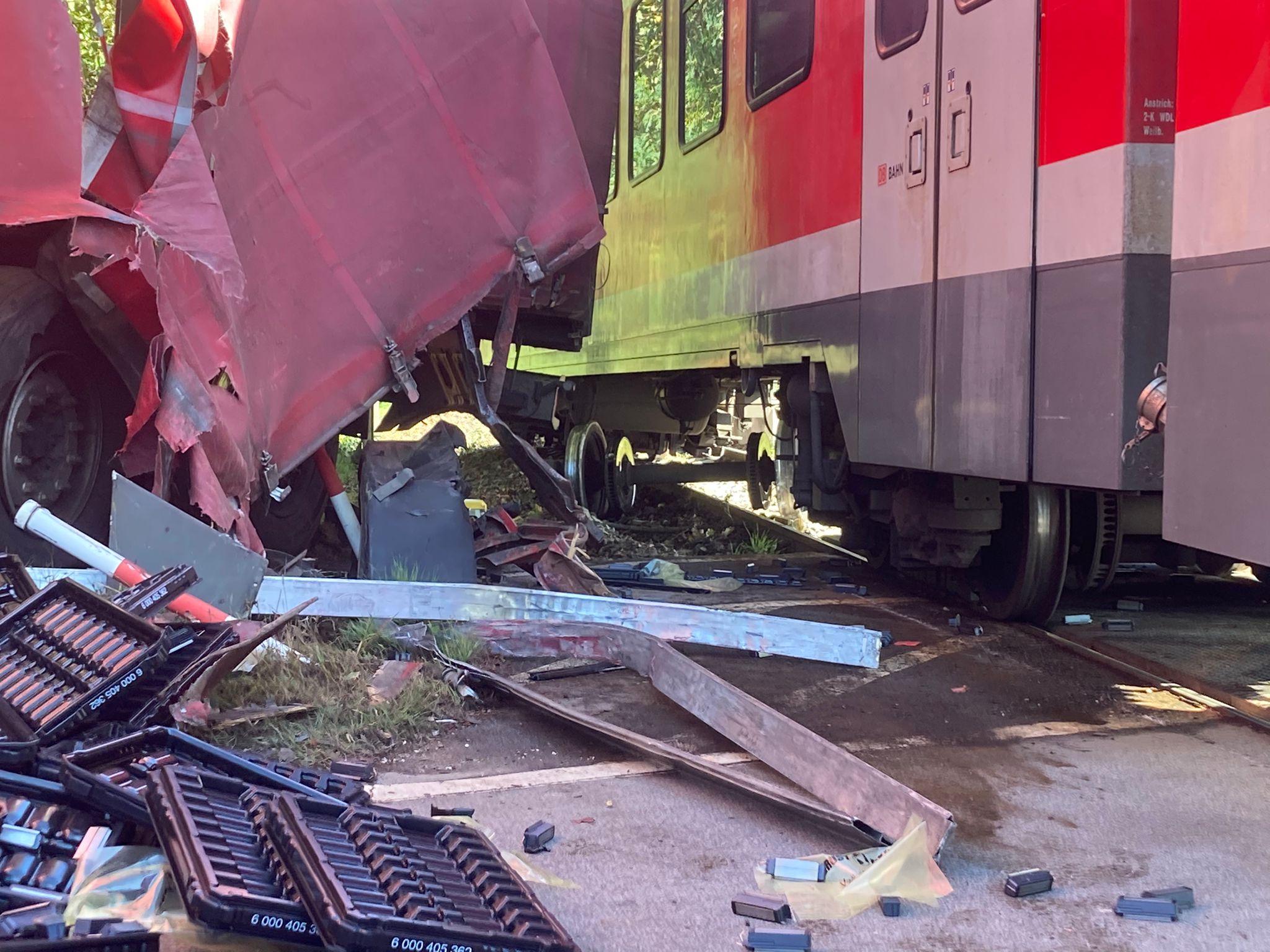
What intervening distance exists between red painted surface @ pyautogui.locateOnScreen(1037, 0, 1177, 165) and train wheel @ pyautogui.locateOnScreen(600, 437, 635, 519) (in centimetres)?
623

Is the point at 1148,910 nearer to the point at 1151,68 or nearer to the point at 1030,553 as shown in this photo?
the point at 1151,68

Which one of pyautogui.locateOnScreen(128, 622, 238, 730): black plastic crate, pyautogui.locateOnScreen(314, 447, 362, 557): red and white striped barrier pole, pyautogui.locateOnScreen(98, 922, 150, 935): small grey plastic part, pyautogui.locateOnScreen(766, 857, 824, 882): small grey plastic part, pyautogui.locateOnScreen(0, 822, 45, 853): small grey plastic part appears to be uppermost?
pyautogui.locateOnScreen(314, 447, 362, 557): red and white striped barrier pole

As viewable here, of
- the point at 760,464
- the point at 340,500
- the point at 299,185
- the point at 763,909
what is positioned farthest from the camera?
the point at 760,464

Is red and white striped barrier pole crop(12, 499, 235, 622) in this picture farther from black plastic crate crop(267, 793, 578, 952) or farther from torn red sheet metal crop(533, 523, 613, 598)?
torn red sheet metal crop(533, 523, 613, 598)

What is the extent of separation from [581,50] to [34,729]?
4.59 m

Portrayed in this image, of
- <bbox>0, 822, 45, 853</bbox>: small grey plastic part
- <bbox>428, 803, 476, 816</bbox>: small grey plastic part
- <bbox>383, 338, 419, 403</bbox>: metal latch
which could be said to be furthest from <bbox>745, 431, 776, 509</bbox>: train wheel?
<bbox>0, 822, 45, 853</bbox>: small grey plastic part

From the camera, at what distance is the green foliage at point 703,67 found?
744cm

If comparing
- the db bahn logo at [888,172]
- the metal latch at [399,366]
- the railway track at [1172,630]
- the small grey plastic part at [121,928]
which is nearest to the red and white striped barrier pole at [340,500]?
the metal latch at [399,366]

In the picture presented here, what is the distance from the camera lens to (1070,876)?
2.83m

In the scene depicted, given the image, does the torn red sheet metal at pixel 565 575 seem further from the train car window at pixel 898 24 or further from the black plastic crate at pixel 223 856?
the black plastic crate at pixel 223 856

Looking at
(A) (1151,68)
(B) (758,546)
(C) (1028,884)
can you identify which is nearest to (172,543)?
(C) (1028,884)

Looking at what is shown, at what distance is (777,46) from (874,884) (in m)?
5.06

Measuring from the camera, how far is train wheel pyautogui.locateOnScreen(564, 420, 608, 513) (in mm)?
10102

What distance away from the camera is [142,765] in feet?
8.93
